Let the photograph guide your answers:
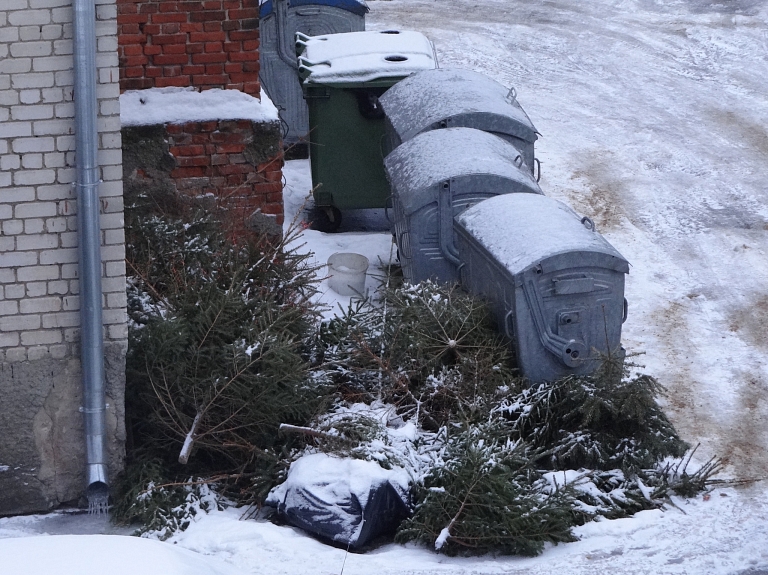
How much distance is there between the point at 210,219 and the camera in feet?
19.8

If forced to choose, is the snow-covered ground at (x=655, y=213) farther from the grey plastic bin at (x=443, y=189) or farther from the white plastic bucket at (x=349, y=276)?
the grey plastic bin at (x=443, y=189)

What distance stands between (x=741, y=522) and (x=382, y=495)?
72.9 inches

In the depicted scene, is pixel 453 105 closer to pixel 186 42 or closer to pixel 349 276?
pixel 349 276

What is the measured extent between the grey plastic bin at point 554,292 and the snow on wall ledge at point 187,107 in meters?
1.90

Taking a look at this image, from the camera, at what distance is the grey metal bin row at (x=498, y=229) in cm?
540

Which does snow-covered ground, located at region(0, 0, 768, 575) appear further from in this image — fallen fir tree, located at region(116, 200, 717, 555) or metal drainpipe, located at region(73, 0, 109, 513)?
metal drainpipe, located at region(73, 0, 109, 513)

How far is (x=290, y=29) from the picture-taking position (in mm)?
10203

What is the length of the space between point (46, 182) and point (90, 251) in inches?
15.6

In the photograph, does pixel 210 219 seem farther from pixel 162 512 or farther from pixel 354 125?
pixel 354 125

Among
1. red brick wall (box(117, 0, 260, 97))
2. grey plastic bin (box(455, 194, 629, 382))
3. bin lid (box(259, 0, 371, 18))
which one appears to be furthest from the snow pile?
bin lid (box(259, 0, 371, 18))

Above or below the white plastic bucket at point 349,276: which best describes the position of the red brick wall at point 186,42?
above

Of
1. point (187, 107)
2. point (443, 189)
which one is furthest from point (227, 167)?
point (443, 189)

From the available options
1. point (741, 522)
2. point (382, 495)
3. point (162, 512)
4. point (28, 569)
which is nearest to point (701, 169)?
point (741, 522)

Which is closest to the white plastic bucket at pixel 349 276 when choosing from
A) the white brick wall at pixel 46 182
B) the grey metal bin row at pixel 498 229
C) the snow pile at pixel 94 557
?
the grey metal bin row at pixel 498 229
